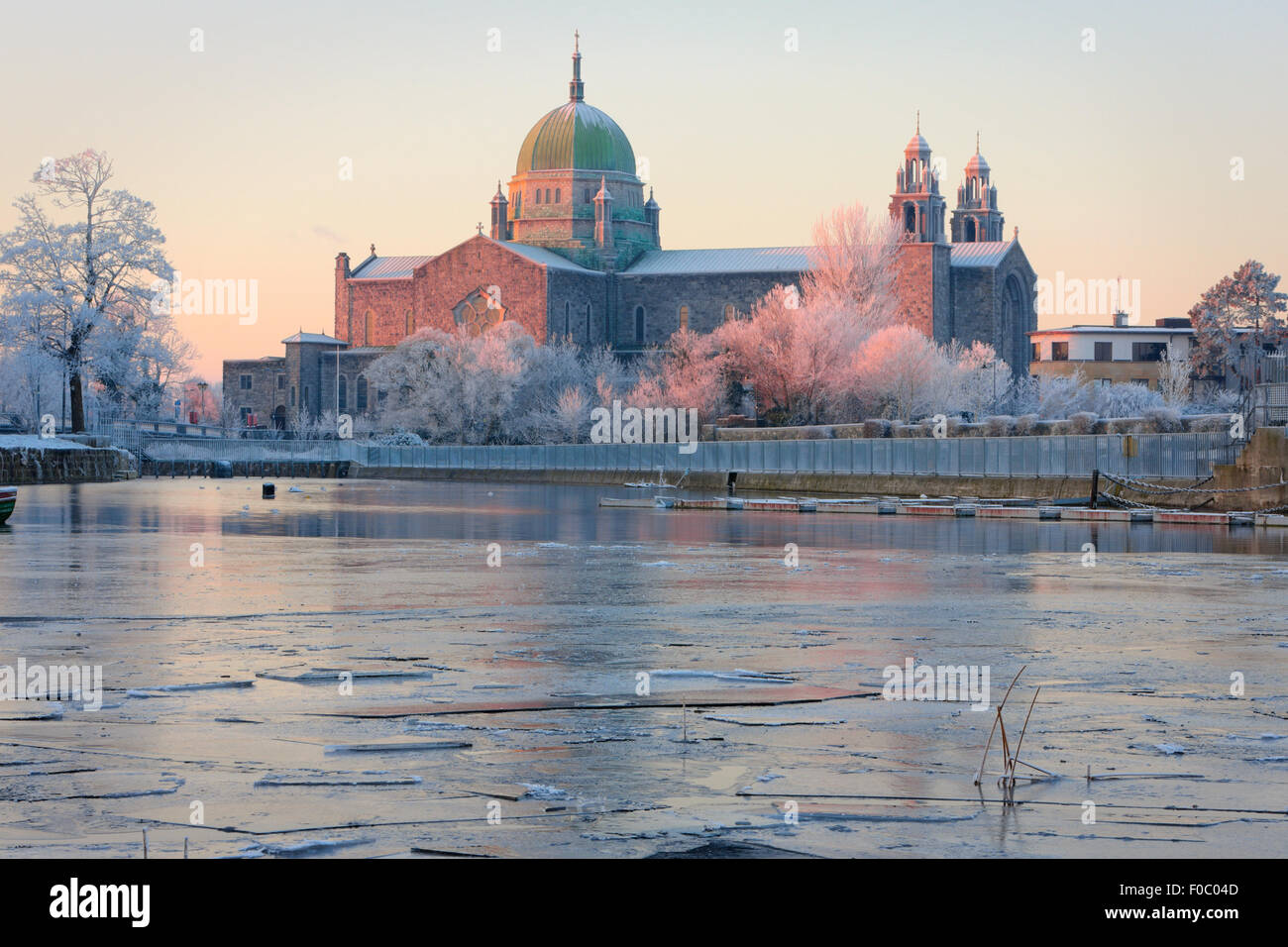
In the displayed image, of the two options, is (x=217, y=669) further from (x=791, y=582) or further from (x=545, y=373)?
(x=545, y=373)

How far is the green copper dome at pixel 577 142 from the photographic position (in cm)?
11938

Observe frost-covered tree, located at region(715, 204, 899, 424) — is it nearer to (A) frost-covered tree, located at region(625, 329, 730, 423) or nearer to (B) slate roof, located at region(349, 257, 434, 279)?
(A) frost-covered tree, located at region(625, 329, 730, 423)

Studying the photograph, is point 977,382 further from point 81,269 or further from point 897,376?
point 81,269

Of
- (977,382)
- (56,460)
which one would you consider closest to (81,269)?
(56,460)

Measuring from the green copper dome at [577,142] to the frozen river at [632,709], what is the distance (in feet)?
329

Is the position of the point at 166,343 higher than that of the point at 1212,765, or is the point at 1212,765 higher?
the point at 166,343

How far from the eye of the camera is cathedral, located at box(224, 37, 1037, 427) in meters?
109

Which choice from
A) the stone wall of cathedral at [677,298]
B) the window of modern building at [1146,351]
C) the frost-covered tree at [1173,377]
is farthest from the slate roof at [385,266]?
the frost-covered tree at [1173,377]

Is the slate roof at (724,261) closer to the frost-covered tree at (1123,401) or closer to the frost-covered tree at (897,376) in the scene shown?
the frost-covered tree at (1123,401)

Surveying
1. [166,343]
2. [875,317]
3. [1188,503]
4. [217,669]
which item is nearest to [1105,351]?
[875,317]

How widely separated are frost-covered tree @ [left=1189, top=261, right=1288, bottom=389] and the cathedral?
12.3 m

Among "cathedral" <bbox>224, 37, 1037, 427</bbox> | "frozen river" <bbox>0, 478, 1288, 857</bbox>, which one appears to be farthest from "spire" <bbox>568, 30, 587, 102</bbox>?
"frozen river" <bbox>0, 478, 1288, 857</bbox>

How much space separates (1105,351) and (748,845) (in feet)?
355

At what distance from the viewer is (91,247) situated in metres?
64.2
